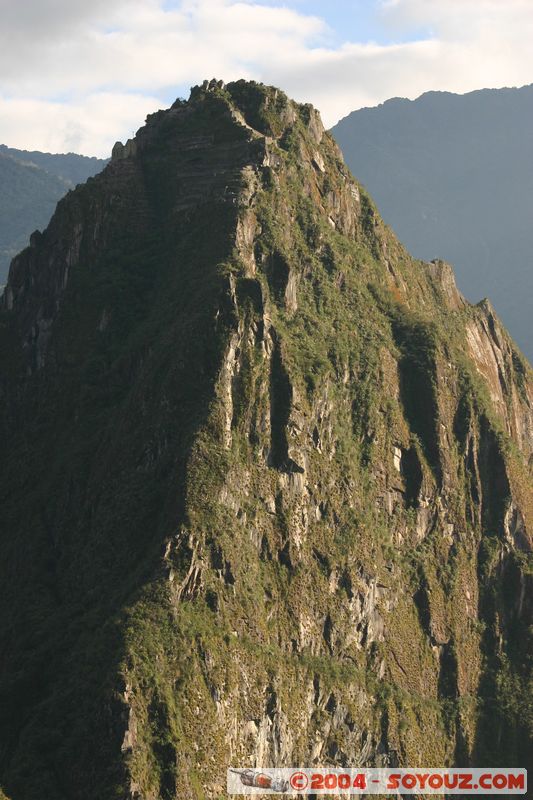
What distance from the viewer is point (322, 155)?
116 metres

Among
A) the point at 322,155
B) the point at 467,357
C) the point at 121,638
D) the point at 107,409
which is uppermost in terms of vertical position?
the point at 322,155

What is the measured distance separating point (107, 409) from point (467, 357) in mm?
34190

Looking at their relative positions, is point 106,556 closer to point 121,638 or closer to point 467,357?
point 121,638

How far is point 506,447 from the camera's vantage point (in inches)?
4503

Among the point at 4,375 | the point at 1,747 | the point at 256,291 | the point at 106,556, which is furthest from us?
the point at 4,375

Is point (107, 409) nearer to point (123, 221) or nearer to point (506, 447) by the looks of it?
point (123, 221)

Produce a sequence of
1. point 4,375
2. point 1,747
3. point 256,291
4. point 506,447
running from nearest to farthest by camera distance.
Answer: point 1,747, point 256,291, point 4,375, point 506,447

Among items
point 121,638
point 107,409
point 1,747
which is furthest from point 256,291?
point 1,747

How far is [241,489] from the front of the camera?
89062 mm

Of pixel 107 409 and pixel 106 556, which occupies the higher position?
pixel 107 409

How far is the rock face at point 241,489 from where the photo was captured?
263 ft

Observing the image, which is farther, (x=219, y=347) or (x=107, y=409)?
(x=107, y=409)

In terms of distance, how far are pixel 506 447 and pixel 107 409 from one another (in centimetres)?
3233

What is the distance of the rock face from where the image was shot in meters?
80.1
